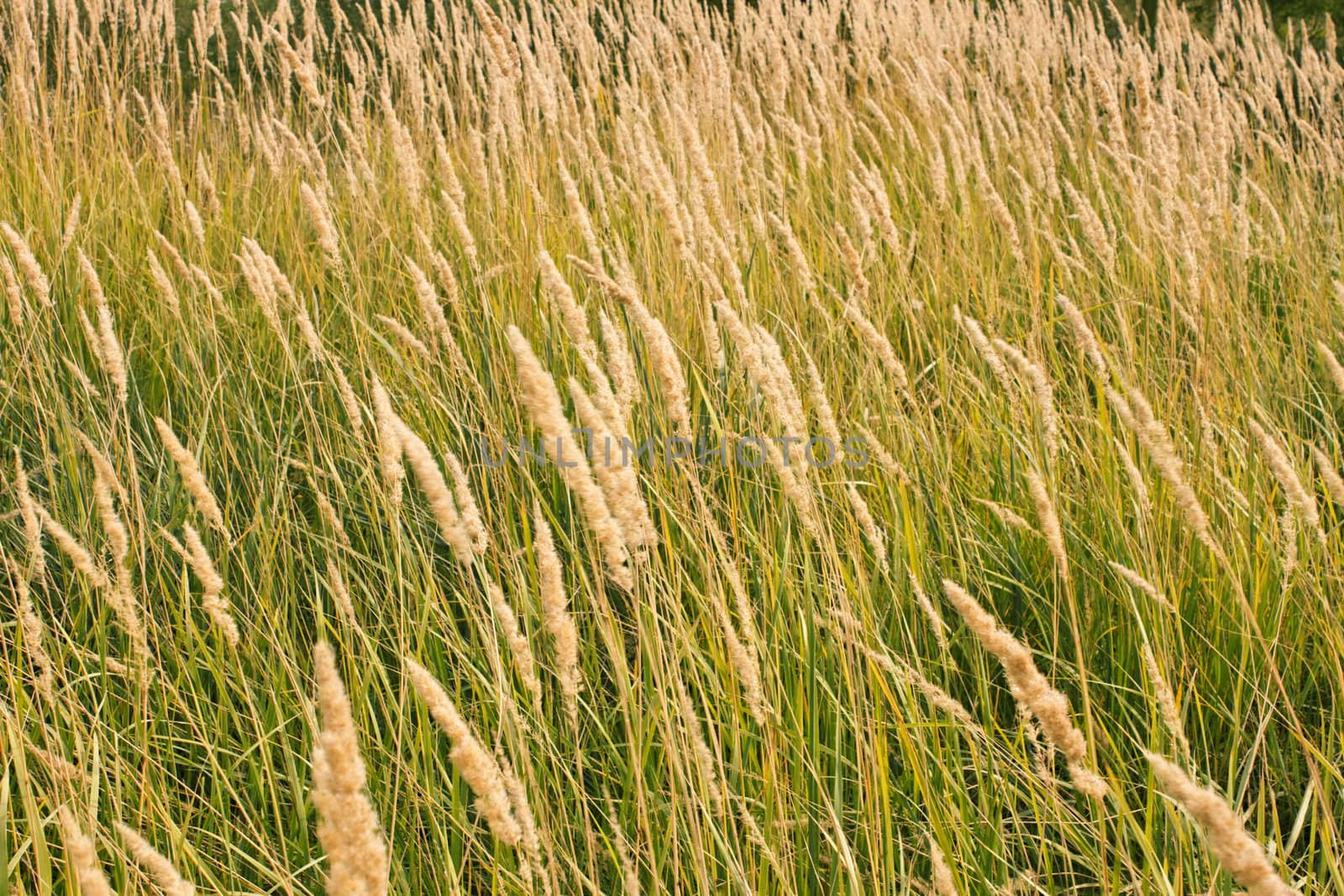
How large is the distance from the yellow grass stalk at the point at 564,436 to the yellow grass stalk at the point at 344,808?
26 cm

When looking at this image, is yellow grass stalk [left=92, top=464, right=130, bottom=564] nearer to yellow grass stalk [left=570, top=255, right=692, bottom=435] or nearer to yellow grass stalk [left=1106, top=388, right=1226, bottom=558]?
yellow grass stalk [left=570, top=255, right=692, bottom=435]

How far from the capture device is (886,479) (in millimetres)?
1646

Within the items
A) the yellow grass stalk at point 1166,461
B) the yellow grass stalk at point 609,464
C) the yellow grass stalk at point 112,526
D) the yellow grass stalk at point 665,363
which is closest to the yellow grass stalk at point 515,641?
the yellow grass stalk at point 609,464

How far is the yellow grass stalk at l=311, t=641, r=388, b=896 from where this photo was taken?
476 millimetres

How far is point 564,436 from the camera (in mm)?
734

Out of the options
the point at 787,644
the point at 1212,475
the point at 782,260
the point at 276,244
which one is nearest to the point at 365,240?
the point at 276,244

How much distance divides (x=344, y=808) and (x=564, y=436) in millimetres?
316

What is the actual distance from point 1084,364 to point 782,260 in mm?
866

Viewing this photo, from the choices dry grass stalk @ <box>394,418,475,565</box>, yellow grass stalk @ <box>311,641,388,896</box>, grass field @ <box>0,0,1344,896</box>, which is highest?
dry grass stalk @ <box>394,418,475,565</box>

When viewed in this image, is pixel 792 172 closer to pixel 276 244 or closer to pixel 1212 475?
pixel 276 244

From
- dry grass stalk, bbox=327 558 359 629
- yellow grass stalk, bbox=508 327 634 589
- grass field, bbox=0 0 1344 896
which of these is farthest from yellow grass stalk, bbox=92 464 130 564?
yellow grass stalk, bbox=508 327 634 589

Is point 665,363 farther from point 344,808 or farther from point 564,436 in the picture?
point 344,808

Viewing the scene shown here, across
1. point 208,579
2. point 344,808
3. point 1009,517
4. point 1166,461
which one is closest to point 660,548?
point 1009,517

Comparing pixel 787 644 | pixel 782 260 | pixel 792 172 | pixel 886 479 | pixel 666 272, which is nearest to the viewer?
pixel 787 644
